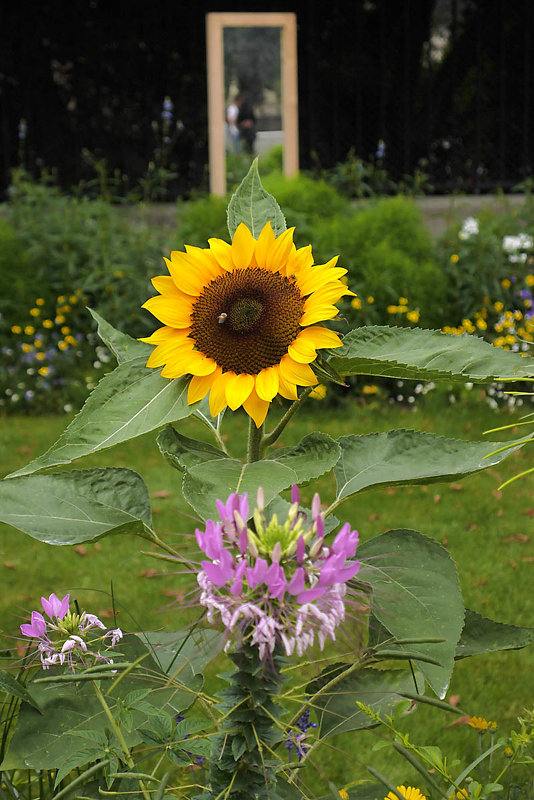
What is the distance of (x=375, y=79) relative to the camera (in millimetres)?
8047

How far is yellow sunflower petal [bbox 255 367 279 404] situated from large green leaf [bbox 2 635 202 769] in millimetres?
397

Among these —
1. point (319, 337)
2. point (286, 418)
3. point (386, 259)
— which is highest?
point (319, 337)

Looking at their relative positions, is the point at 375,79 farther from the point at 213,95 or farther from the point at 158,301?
the point at 158,301

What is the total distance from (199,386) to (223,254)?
0.19 m

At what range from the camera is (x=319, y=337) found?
45.1 inches

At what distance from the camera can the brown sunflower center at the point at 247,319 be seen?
1164 millimetres

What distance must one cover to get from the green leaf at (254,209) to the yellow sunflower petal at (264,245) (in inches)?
3.8

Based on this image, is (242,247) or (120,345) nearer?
(242,247)

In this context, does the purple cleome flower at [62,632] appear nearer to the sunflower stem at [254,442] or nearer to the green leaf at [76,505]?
the green leaf at [76,505]

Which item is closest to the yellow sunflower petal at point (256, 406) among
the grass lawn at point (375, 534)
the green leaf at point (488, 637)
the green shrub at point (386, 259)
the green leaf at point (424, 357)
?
the green leaf at point (424, 357)

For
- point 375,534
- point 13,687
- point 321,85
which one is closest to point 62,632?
point 13,687

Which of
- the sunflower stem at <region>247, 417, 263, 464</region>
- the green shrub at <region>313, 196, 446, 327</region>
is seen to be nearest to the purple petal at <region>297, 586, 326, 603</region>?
the sunflower stem at <region>247, 417, 263, 464</region>

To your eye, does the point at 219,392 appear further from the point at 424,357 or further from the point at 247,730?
the point at 247,730

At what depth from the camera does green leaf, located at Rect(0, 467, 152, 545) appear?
1.17m
